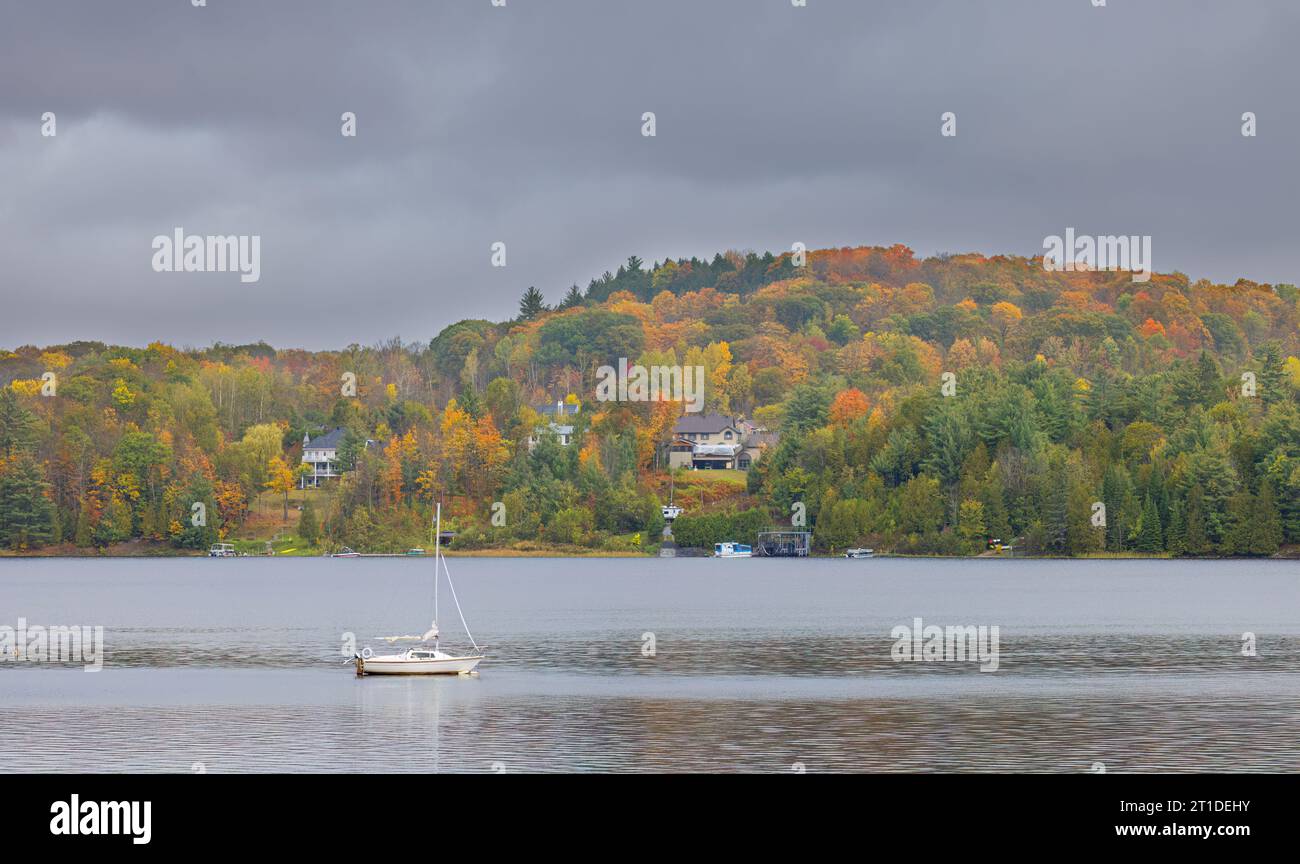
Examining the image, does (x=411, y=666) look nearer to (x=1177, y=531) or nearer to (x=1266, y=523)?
(x=1177, y=531)

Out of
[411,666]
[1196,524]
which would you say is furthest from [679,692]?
[1196,524]

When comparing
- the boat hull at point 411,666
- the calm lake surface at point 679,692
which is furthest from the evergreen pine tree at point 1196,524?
the boat hull at point 411,666

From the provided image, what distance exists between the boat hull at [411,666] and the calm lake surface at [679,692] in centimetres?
59

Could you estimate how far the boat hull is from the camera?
65.8 m

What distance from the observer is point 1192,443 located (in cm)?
19962

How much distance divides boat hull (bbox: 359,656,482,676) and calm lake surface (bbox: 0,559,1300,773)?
1.95ft

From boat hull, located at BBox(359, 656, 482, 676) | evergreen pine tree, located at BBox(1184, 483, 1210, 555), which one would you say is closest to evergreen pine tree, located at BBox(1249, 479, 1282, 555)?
evergreen pine tree, located at BBox(1184, 483, 1210, 555)

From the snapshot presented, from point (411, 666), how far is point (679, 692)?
444 inches

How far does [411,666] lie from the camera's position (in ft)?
216

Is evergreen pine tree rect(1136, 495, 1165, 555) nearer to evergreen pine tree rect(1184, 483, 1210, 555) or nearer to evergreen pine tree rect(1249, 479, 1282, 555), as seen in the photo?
evergreen pine tree rect(1184, 483, 1210, 555)

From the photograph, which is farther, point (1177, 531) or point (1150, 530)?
point (1150, 530)

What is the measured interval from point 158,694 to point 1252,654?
162ft
